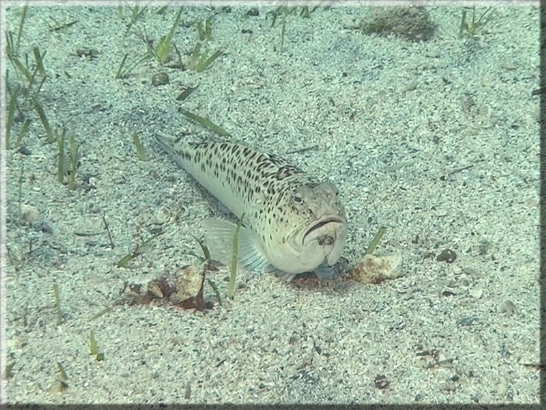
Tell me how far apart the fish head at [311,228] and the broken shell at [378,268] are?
1.10 feet

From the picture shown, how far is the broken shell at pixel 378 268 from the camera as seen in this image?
3.94 meters

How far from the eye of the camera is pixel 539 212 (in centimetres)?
453

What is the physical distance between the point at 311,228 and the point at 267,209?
0.57m

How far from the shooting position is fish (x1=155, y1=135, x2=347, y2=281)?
3557mm

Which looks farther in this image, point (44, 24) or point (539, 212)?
point (44, 24)

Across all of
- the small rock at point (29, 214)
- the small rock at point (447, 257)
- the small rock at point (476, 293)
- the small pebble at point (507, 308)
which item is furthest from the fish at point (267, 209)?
the small rock at point (29, 214)

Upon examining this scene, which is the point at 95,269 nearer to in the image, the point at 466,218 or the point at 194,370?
the point at 194,370

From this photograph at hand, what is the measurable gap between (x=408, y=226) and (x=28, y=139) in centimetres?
325

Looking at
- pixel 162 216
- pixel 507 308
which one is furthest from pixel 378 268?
pixel 162 216

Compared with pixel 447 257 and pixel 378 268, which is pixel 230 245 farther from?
pixel 447 257

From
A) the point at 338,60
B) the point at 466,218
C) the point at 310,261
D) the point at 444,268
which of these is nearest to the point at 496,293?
the point at 444,268

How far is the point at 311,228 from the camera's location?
352 cm

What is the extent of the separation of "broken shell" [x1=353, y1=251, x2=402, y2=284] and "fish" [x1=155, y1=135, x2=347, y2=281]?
22 centimetres

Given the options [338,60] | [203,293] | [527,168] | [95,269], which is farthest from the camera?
[338,60]
